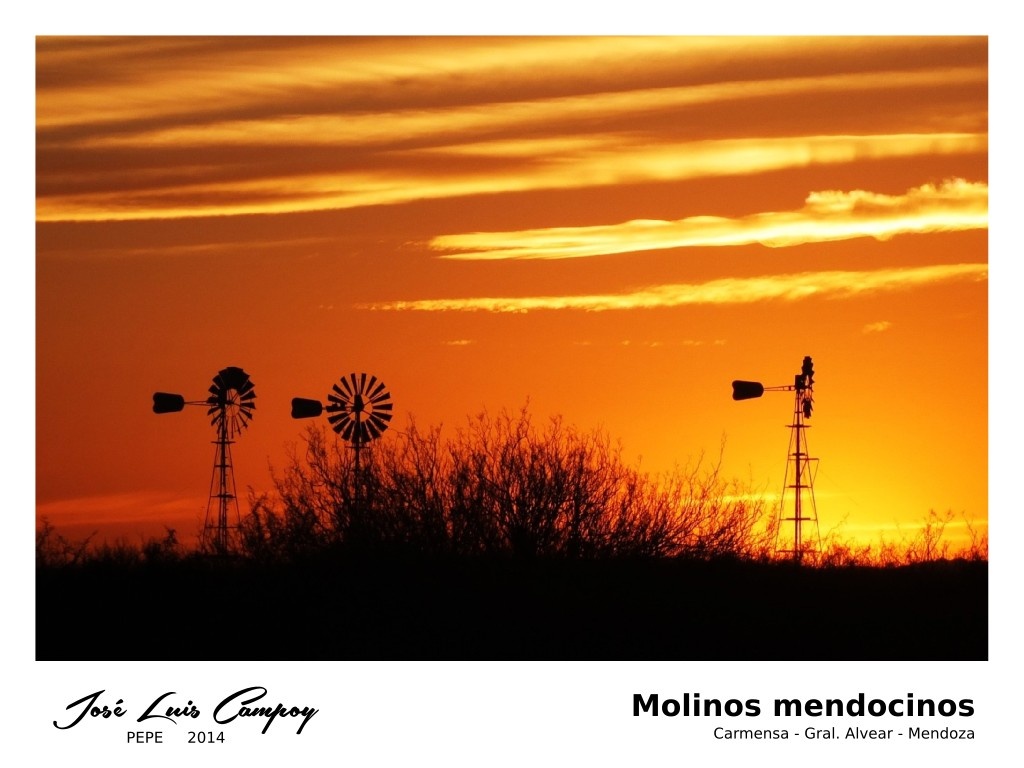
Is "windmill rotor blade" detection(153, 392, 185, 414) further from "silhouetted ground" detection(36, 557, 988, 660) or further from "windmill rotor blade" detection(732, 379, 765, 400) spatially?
"windmill rotor blade" detection(732, 379, 765, 400)

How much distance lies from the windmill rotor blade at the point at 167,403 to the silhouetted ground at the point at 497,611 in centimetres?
318

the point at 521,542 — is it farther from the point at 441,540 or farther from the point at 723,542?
the point at 723,542

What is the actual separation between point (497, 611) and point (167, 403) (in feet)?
24.1

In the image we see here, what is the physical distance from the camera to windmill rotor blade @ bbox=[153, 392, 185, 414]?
1074 inches

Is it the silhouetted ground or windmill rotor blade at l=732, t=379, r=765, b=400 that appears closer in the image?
the silhouetted ground

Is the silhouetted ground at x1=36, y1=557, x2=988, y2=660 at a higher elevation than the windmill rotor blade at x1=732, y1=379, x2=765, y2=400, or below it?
below

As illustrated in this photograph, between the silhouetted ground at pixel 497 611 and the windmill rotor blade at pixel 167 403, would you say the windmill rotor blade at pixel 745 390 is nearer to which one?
the silhouetted ground at pixel 497 611

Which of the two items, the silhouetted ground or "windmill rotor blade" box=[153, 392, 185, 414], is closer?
the silhouetted ground

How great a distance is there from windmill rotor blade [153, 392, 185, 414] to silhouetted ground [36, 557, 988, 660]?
3180 mm

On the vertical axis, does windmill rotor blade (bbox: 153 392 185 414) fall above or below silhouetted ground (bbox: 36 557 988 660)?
above

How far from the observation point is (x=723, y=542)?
26.4 metres

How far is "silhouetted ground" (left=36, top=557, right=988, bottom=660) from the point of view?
22078mm

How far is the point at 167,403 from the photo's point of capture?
27.5 m

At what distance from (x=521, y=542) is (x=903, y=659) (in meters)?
6.86
